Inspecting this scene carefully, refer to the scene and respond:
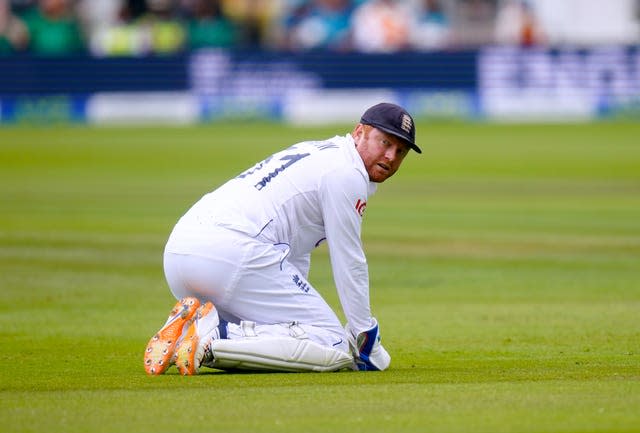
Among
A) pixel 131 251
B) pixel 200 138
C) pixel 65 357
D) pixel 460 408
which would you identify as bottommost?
pixel 200 138

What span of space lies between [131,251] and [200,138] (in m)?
15.3

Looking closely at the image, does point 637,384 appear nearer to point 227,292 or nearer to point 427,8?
point 227,292

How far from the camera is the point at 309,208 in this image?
732cm

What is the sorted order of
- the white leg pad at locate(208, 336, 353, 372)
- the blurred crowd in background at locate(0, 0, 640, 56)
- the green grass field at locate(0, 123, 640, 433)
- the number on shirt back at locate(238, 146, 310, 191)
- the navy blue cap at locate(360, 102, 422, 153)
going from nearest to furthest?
the green grass field at locate(0, 123, 640, 433)
the white leg pad at locate(208, 336, 353, 372)
the navy blue cap at locate(360, 102, 422, 153)
the number on shirt back at locate(238, 146, 310, 191)
the blurred crowd in background at locate(0, 0, 640, 56)

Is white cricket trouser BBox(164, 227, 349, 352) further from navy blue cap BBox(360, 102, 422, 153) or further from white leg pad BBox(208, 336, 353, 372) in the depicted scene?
navy blue cap BBox(360, 102, 422, 153)

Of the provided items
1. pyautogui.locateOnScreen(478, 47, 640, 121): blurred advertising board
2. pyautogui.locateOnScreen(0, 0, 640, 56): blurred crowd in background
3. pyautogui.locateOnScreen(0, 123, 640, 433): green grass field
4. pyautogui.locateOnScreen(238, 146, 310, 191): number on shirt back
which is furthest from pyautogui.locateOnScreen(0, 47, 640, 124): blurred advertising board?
pyautogui.locateOnScreen(238, 146, 310, 191): number on shirt back

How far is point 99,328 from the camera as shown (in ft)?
30.5

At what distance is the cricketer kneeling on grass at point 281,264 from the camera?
7.15 metres

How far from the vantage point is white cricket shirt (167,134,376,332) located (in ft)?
23.5

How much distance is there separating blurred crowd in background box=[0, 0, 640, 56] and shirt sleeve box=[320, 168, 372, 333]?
24566mm

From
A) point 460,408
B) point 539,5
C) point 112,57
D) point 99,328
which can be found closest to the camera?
point 460,408

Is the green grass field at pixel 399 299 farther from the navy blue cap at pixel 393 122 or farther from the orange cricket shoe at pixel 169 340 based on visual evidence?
the navy blue cap at pixel 393 122

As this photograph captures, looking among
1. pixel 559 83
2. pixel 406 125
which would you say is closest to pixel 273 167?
pixel 406 125

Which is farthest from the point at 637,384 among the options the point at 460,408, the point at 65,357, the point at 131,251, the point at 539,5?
the point at 539,5
